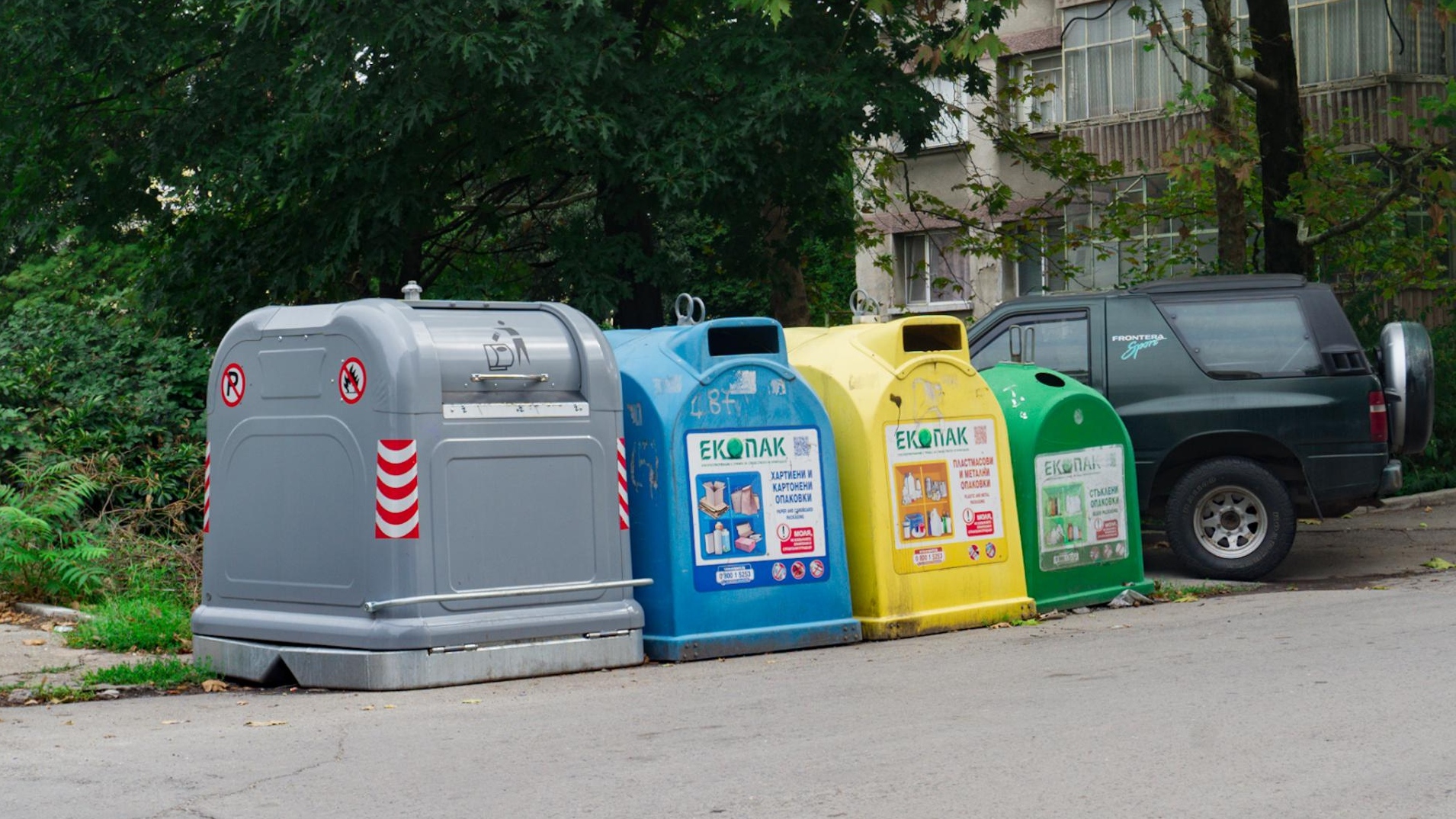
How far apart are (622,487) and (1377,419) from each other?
229 inches

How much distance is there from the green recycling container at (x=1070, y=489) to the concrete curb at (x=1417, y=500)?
6.74 metres

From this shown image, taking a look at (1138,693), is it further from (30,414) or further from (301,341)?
(30,414)

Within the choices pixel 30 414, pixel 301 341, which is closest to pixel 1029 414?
pixel 301 341

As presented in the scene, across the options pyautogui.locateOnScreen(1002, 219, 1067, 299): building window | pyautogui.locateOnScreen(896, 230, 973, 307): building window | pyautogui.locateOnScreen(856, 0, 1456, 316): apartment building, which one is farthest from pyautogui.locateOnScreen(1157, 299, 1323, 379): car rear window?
pyautogui.locateOnScreen(896, 230, 973, 307): building window

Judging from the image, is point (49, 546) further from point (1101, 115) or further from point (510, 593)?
point (1101, 115)

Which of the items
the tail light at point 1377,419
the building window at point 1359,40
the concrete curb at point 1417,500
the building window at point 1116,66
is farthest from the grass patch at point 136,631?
the building window at point 1116,66

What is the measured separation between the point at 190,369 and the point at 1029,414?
614 cm

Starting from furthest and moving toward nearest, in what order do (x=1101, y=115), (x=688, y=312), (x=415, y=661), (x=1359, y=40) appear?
1. (x=1101, y=115)
2. (x=1359, y=40)
3. (x=688, y=312)
4. (x=415, y=661)

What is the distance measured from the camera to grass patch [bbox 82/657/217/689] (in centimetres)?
787

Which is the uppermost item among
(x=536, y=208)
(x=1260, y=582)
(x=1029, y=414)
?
(x=536, y=208)

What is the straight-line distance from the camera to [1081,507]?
1006 cm

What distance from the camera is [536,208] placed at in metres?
17.1

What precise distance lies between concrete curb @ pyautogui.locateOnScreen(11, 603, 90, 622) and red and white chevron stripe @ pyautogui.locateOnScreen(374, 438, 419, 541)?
3018 mm

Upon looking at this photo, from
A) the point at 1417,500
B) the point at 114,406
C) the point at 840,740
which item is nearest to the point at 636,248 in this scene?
the point at 114,406
